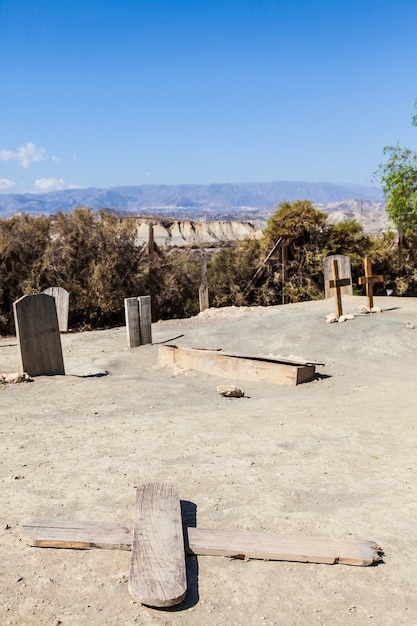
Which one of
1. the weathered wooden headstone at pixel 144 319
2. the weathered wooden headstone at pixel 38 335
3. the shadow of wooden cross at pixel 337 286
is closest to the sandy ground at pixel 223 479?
the weathered wooden headstone at pixel 38 335

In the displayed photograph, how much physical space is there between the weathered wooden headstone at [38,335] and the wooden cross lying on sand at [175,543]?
580 cm

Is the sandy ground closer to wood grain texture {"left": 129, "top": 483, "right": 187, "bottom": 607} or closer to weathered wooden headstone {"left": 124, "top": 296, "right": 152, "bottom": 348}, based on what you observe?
wood grain texture {"left": 129, "top": 483, "right": 187, "bottom": 607}

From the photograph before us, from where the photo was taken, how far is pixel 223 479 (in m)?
4.54

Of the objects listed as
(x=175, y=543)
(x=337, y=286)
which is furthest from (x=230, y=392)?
(x=337, y=286)

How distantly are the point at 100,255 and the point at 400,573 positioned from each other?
1681 cm

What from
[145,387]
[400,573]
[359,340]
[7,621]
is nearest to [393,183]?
[359,340]

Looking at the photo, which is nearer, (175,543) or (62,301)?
(175,543)

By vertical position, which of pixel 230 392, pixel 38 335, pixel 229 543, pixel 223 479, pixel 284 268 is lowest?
pixel 230 392

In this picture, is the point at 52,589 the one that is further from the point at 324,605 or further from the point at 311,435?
Result: the point at 311,435

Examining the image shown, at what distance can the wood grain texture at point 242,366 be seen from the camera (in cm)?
905

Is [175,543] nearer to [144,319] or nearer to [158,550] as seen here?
[158,550]

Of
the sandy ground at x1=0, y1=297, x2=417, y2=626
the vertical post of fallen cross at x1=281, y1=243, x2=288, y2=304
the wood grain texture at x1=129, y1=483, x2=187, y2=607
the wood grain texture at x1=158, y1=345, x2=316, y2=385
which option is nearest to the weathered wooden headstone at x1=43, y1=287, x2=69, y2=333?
the sandy ground at x1=0, y1=297, x2=417, y2=626

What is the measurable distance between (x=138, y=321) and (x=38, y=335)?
3.81 m

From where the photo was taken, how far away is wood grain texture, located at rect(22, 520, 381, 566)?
3250 mm
